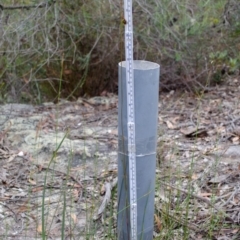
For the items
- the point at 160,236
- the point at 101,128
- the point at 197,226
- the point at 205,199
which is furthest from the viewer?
the point at 101,128

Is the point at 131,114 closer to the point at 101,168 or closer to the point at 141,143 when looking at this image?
the point at 141,143

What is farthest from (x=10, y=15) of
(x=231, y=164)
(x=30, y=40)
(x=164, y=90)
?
(x=231, y=164)

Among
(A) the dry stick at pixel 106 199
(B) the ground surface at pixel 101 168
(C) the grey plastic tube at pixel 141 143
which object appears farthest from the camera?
(A) the dry stick at pixel 106 199

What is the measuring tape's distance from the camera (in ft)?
9.05

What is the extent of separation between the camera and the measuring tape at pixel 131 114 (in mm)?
2760

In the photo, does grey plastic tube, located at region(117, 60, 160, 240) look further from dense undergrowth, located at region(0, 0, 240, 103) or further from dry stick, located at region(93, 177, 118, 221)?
dense undergrowth, located at region(0, 0, 240, 103)

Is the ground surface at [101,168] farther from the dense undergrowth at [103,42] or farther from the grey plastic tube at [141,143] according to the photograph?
the dense undergrowth at [103,42]

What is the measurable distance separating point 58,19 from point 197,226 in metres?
3.76

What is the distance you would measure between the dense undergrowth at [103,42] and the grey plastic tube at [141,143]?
130 inches

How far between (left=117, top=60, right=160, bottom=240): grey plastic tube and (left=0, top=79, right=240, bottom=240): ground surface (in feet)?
0.37

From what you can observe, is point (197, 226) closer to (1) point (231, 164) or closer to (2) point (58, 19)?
(1) point (231, 164)

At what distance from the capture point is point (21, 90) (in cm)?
737

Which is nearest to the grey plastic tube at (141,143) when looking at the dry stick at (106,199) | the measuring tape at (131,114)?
the measuring tape at (131,114)

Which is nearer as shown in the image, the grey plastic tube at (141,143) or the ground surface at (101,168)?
the grey plastic tube at (141,143)
